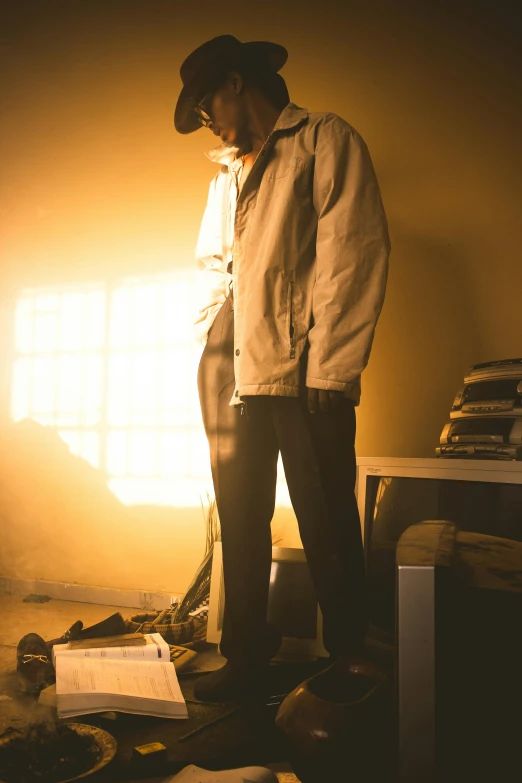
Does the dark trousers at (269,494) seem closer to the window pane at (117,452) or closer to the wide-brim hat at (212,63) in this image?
the wide-brim hat at (212,63)

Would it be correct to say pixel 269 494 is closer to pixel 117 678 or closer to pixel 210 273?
pixel 117 678

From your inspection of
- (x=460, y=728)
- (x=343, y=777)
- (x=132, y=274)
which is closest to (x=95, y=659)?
(x=343, y=777)

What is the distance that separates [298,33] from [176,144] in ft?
2.21

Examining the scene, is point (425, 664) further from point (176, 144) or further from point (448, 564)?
point (176, 144)

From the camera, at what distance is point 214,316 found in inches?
68.1

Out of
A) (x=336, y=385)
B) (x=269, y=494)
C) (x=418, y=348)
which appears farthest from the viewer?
(x=418, y=348)

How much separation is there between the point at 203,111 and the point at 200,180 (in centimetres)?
91

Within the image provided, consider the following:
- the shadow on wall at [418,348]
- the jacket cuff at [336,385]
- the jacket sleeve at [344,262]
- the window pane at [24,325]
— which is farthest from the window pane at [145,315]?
the jacket cuff at [336,385]

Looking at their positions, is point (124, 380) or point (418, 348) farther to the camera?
point (124, 380)

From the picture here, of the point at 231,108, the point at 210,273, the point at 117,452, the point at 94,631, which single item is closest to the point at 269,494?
the point at 210,273

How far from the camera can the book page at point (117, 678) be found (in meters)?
1.37

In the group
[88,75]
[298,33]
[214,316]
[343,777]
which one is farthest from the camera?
[88,75]

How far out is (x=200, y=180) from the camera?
263 cm

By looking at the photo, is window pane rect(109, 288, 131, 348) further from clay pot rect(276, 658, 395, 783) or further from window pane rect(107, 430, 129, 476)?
clay pot rect(276, 658, 395, 783)
